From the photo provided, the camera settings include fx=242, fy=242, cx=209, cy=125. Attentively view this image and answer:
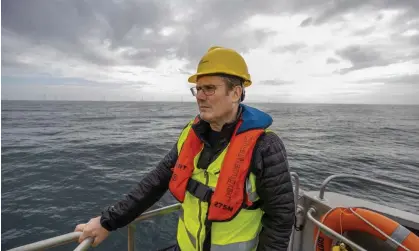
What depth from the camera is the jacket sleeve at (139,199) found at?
217 centimetres

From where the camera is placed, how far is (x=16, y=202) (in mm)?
10484

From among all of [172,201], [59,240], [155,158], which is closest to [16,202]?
[172,201]

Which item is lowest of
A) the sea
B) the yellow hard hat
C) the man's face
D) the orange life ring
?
the sea

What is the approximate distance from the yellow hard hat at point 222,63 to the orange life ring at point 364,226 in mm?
2392

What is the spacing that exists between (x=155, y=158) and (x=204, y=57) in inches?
680

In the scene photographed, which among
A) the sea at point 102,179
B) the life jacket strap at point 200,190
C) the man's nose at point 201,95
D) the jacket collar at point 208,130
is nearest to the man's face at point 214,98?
the man's nose at point 201,95

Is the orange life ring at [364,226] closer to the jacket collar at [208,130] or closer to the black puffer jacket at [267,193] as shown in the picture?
the black puffer jacket at [267,193]

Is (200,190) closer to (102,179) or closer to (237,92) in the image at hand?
(237,92)

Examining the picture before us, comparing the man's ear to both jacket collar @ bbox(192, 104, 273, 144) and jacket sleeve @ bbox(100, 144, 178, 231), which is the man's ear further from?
jacket sleeve @ bbox(100, 144, 178, 231)

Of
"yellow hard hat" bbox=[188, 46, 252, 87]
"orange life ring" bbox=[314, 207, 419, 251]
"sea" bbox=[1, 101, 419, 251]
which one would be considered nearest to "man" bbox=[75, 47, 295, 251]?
"yellow hard hat" bbox=[188, 46, 252, 87]

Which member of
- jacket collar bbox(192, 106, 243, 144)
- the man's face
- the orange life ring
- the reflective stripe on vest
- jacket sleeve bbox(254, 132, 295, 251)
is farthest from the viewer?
the orange life ring

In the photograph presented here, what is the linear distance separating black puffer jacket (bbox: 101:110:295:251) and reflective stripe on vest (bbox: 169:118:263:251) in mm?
66

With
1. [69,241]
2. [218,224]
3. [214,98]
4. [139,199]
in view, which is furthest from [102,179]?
[214,98]

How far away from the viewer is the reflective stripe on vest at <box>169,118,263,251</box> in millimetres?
1935
